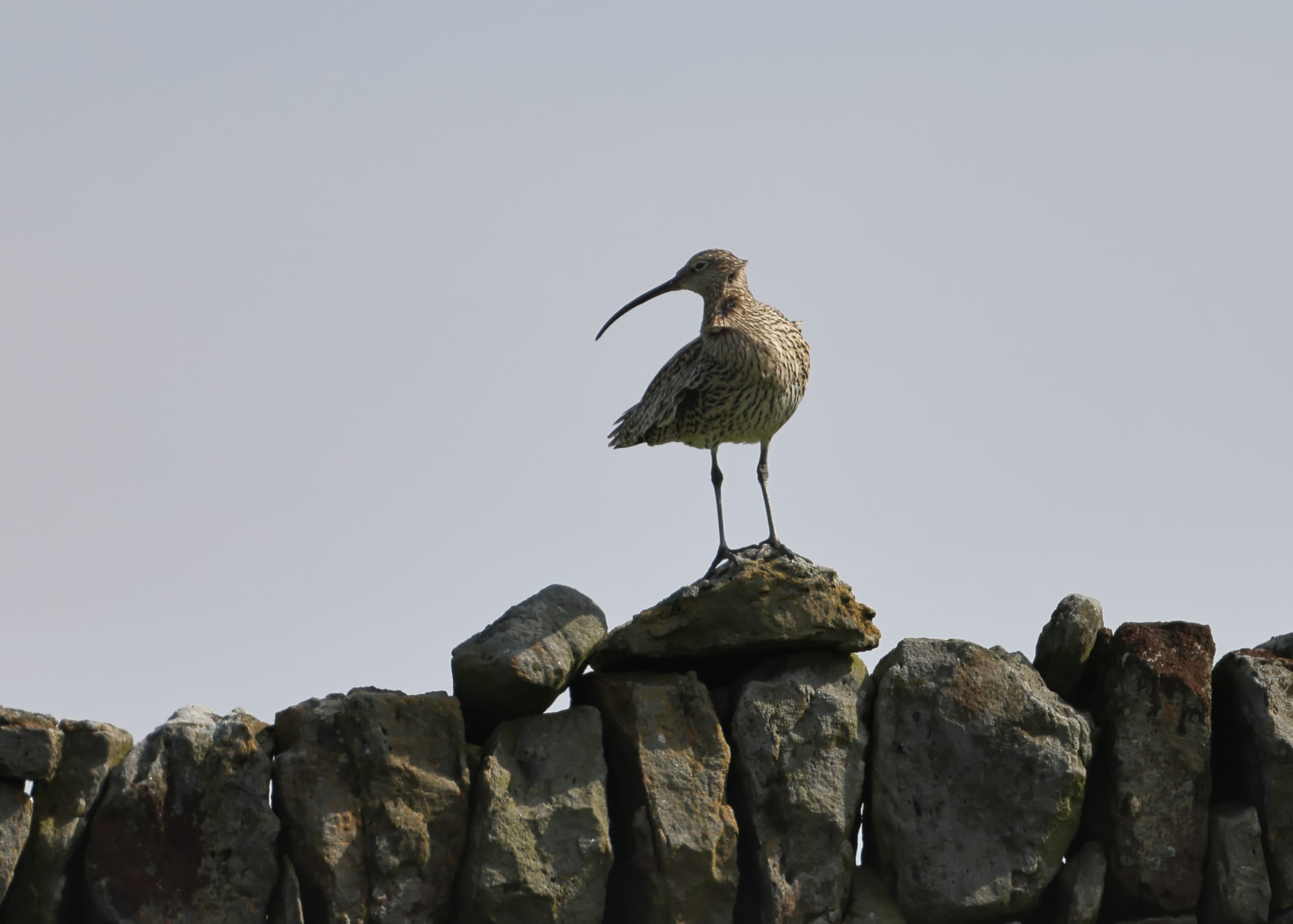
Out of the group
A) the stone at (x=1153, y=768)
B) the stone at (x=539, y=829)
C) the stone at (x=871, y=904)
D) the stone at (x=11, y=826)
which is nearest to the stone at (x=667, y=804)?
the stone at (x=539, y=829)

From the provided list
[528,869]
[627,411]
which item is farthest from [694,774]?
[627,411]

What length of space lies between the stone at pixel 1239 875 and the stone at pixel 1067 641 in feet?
3.35

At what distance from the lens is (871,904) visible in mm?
8328

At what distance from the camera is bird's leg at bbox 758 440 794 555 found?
948cm

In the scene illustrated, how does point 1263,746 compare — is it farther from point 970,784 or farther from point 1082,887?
point 970,784

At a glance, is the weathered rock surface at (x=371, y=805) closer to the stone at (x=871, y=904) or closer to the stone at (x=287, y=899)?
the stone at (x=287, y=899)

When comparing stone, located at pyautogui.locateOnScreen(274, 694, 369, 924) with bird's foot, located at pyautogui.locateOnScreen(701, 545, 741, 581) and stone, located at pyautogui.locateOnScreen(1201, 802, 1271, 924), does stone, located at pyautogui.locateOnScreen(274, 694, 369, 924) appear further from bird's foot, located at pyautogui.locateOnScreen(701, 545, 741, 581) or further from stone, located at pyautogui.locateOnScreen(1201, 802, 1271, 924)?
stone, located at pyautogui.locateOnScreen(1201, 802, 1271, 924)

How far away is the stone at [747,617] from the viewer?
8.45 metres

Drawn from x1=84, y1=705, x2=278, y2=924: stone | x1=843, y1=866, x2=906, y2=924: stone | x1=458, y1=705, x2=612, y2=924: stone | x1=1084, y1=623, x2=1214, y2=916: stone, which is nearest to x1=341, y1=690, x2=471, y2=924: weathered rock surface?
x1=458, y1=705, x2=612, y2=924: stone

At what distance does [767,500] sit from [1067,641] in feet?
6.62

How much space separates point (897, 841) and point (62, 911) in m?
3.93

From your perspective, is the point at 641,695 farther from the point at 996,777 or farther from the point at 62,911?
the point at 62,911

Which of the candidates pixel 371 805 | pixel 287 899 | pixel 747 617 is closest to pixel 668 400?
pixel 747 617

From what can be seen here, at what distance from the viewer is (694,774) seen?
27.2ft
